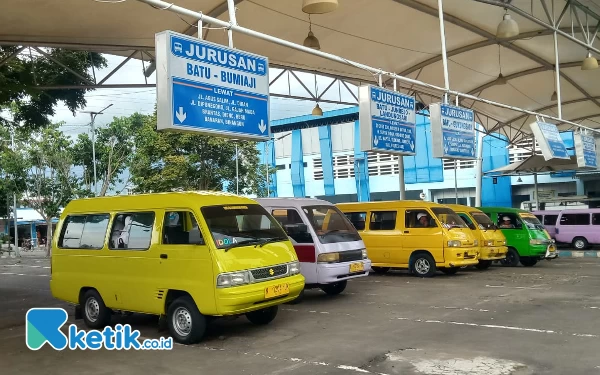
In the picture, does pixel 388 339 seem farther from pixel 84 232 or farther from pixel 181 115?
pixel 84 232

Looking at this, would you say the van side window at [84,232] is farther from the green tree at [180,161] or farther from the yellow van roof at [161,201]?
the green tree at [180,161]

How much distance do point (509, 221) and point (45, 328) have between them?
1331 centimetres

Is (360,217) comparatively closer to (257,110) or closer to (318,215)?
(318,215)

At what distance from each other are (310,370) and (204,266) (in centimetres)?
216

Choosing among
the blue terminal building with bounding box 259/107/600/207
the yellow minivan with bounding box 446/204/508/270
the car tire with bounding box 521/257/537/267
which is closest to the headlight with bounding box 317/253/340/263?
the yellow minivan with bounding box 446/204/508/270

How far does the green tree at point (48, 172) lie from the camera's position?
34.4 metres

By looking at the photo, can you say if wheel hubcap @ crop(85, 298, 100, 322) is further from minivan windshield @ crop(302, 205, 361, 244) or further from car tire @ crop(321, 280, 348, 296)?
car tire @ crop(321, 280, 348, 296)

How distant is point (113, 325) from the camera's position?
892 centimetres

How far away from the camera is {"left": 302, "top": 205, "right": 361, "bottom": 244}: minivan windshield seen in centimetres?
1071

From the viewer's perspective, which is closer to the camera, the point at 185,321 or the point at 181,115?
the point at 181,115

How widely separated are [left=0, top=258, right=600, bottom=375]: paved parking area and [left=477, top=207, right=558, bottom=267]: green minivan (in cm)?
465

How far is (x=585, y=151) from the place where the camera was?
19.1 m

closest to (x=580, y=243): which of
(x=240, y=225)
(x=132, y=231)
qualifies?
(x=240, y=225)

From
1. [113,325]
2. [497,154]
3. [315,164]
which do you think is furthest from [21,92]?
[315,164]
